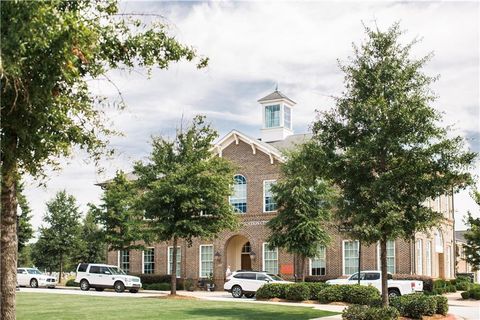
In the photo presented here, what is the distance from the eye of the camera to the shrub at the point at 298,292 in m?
29.1

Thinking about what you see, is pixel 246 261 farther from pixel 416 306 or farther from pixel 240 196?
pixel 416 306

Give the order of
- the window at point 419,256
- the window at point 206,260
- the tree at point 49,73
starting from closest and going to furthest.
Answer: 1. the tree at point 49,73
2. the window at point 419,256
3. the window at point 206,260

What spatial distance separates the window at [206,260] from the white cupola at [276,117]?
364 inches

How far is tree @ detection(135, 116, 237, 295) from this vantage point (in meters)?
31.2

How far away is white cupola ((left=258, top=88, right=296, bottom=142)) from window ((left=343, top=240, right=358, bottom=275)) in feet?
35.4

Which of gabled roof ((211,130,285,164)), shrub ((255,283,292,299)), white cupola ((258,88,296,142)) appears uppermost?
white cupola ((258,88,296,142))

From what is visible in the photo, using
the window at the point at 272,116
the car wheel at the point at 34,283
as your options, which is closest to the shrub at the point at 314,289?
the window at the point at 272,116

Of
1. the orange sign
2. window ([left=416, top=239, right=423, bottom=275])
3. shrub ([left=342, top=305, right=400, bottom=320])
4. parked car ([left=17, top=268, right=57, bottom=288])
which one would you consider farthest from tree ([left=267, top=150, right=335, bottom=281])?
parked car ([left=17, top=268, right=57, bottom=288])

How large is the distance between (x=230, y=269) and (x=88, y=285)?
10.7 m

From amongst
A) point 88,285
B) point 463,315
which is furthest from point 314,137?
point 88,285

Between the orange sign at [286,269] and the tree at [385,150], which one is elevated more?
the tree at [385,150]

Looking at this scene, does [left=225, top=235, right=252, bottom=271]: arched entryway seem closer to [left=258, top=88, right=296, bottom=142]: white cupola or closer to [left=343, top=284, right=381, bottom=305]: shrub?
[left=258, top=88, right=296, bottom=142]: white cupola

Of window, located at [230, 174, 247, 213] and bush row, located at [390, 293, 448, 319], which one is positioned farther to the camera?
window, located at [230, 174, 247, 213]

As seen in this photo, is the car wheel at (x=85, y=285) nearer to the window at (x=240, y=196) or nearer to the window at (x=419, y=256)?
the window at (x=240, y=196)
